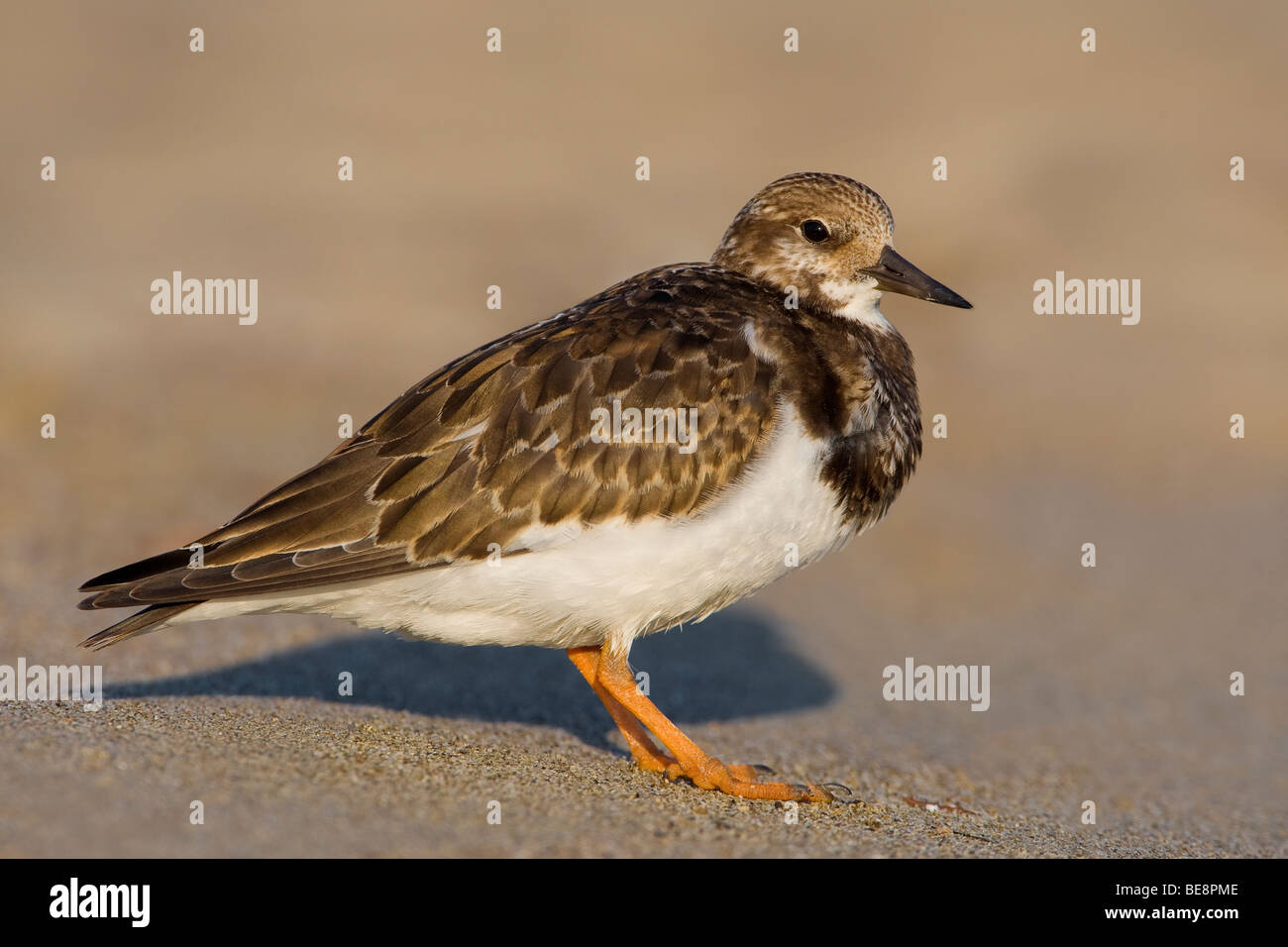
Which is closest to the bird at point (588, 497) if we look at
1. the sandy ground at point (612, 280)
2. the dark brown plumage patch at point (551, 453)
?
the dark brown plumage patch at point (551, 453)

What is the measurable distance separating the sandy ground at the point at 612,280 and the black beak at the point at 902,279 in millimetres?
2609

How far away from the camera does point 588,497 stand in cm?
581

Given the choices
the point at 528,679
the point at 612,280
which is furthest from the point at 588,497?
the point at 612,280

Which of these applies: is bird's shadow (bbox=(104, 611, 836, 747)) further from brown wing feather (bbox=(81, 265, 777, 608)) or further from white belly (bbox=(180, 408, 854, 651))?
white belly (bbox=(180, 408, 854, 651))

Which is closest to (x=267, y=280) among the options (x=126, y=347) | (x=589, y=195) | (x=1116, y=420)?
(x=126, y=347)

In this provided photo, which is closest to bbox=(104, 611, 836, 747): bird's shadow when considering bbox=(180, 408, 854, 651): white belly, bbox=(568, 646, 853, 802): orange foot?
bbox=(568, 646, 853, 802): orange foot

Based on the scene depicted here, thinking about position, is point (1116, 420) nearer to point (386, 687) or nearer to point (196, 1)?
point (386, 687)

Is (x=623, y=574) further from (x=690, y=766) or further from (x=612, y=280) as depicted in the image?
(x=612, y=280)

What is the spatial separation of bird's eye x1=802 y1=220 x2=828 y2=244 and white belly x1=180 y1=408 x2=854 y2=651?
4.24 feet

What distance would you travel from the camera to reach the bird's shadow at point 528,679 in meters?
7.89

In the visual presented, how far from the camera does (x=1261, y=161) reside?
1892 centimetres

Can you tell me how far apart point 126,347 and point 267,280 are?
2.74 meters

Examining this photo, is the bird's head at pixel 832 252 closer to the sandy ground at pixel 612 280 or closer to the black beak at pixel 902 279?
the black beak at pixel 902 279

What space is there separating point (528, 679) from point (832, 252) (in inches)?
151
